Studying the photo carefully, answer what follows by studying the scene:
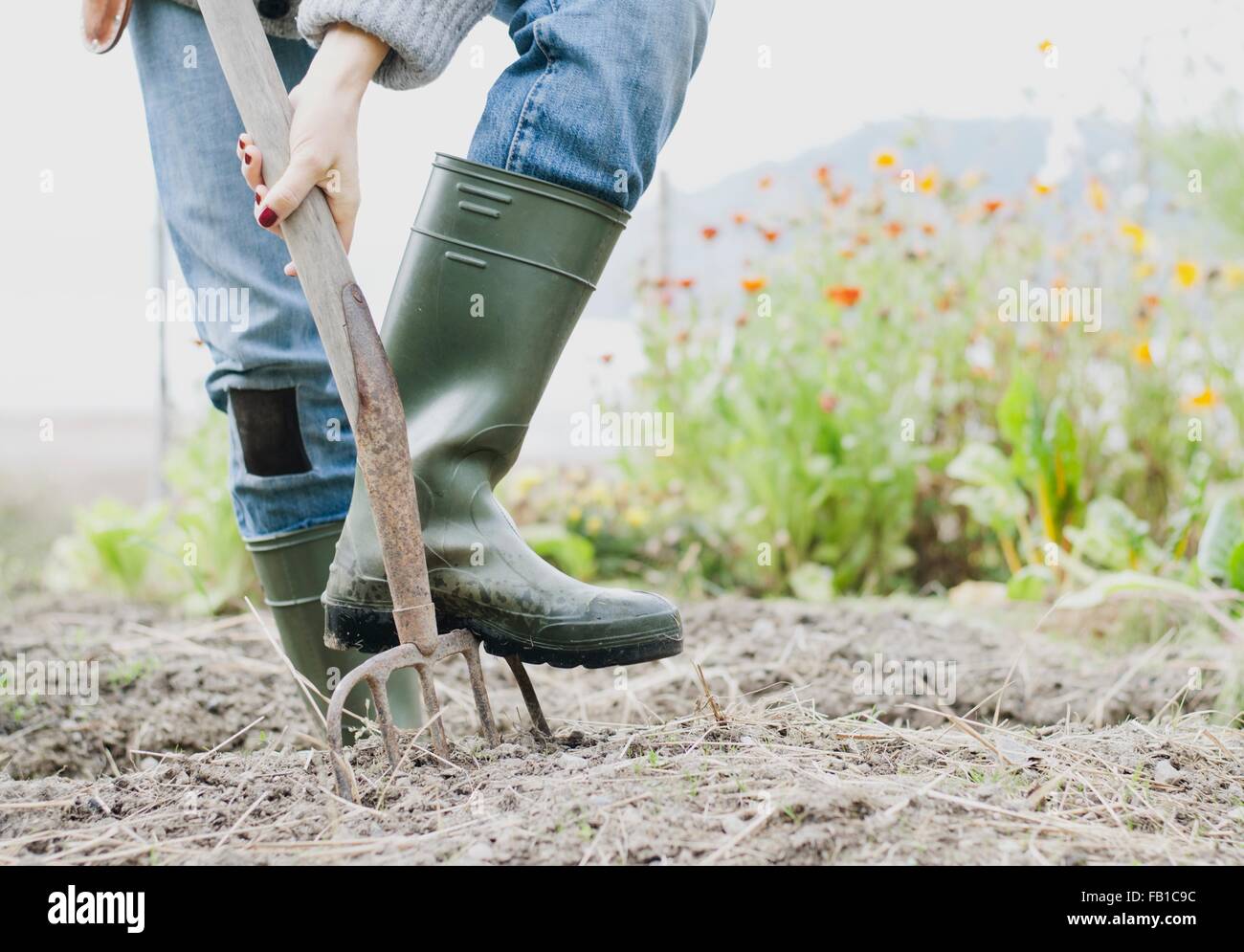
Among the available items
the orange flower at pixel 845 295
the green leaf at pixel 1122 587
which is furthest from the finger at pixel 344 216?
the orange flower at pixel 845 295

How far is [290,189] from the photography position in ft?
3.61

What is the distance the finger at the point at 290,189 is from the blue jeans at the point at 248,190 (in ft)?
0.66

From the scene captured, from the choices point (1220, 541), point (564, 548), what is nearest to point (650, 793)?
point (1220, 541)

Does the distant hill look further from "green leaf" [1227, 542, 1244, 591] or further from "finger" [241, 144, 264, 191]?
"finger" [241, 144, 264, 191]

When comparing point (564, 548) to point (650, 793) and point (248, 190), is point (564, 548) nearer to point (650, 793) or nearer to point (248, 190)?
point (248, 190)

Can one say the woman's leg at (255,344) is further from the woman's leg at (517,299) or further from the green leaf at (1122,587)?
the green leaf at (1122,587)

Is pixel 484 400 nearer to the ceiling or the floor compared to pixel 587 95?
nearer to the floor

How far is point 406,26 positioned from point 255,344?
51 cm

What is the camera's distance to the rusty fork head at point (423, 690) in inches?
41.1
